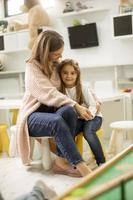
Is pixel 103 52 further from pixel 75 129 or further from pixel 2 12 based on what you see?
pixel 75 129

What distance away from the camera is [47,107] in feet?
7.02

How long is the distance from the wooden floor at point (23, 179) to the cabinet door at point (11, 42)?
99.5 inches

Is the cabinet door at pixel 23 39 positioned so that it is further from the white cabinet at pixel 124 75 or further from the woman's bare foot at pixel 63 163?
the woman's bare foot at pixel 63 163

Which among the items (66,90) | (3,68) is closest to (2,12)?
(3,68)

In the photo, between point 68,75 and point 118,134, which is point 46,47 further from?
point 118,134

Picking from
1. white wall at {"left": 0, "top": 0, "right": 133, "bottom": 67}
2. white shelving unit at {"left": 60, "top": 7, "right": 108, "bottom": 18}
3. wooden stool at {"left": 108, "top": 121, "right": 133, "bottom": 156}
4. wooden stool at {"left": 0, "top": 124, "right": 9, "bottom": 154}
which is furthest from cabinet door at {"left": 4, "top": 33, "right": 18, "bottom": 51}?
wooden stool at {"left": 108, "top": 121, "right": 133, "bottom": 156}

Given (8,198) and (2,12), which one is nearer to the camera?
(8,198)

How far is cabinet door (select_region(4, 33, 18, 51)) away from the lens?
4555mm

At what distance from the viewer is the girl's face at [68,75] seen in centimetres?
213

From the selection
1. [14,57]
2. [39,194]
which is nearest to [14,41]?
[14,57]

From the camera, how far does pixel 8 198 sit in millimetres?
1725

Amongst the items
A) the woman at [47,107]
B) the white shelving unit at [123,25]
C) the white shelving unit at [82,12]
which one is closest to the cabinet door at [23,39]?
the white shelving unit at [82,12]

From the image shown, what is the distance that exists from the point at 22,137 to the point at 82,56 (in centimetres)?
243

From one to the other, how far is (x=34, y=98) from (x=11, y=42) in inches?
106
